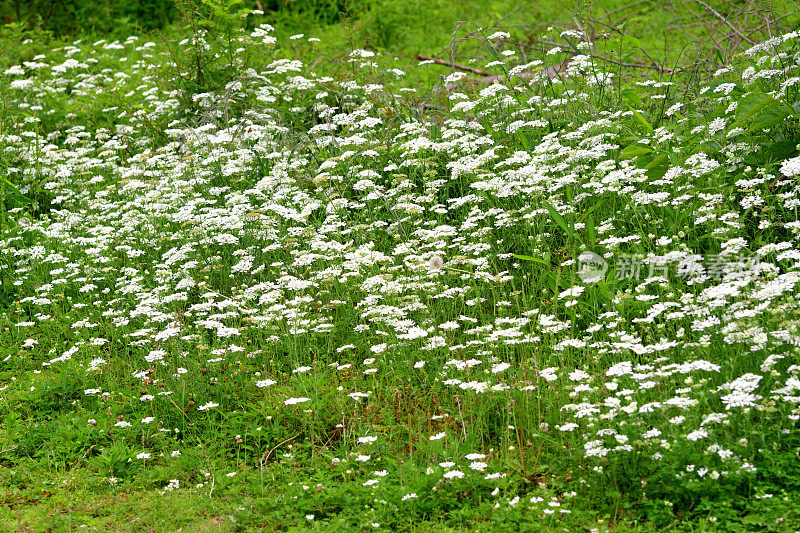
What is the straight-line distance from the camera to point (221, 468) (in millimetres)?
4613

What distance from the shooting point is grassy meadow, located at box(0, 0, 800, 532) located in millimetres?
3863

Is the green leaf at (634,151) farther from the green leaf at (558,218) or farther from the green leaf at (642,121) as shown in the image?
the green leaf at (558,218)

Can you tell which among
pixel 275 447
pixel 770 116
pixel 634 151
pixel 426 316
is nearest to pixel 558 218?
pixel 634 151

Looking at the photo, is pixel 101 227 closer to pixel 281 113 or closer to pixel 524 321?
pixel 281 113

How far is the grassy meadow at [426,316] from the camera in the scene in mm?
3863

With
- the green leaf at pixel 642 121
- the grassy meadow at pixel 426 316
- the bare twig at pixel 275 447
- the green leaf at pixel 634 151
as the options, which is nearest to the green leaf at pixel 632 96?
the grassy meadow at pixel 426 316

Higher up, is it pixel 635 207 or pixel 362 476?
pixel 635 207

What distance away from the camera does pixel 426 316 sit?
5.46m

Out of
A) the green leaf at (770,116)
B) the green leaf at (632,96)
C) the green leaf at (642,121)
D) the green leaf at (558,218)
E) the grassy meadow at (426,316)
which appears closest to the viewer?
the grassy meadow at (426,316)

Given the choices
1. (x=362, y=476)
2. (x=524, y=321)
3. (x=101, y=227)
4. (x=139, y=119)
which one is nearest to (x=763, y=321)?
(x=524, y=321)

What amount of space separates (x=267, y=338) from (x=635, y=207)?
112 inches

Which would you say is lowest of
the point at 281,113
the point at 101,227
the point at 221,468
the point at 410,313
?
the point at 221,468

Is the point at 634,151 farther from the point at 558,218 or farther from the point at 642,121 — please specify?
the point at 558,218

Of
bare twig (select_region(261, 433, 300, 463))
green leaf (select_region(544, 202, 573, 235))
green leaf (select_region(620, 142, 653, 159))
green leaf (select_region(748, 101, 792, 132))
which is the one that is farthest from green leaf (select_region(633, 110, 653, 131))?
bare twig (select_region(261, 433, 300, 463))
